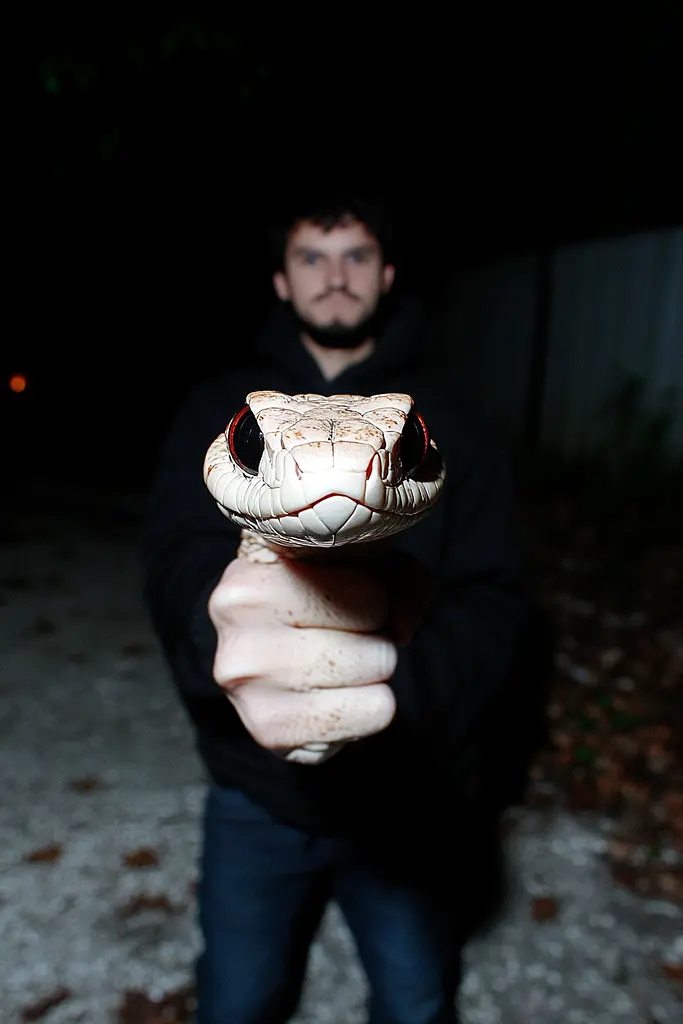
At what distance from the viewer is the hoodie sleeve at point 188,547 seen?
1.75 meters

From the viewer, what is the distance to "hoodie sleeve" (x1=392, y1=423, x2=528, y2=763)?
1845mm

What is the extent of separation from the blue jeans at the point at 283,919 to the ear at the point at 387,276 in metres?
1.74

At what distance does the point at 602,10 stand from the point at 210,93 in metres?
5.69

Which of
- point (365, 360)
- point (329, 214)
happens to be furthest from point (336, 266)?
point (365, 360)

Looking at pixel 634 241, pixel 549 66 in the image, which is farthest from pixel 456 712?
pixel 549 66

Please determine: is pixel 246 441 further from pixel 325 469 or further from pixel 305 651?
pixel 305 651

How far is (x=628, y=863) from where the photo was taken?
3090mm

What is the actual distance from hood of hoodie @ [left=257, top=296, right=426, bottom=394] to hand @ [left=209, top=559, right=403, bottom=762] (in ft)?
3.63

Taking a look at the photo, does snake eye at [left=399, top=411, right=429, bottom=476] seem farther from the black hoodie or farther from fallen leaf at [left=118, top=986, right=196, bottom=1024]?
fallen leaf at [left=118, top=986, right=196, bottom=1024]

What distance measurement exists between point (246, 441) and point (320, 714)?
557 mm

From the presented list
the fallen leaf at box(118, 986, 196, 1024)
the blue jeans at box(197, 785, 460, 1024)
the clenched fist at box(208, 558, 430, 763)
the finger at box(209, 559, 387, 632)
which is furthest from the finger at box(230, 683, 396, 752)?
the fallen leaf at box(118, 986, 196, 1024)

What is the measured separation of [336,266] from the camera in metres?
2.43

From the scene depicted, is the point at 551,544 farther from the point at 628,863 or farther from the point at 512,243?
the point at 512,243

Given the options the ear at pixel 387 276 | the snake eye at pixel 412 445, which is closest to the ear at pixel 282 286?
the ear at pixel 387 276
